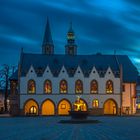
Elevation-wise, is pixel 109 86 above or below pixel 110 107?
above

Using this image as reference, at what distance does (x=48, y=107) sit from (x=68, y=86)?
21.6 feet

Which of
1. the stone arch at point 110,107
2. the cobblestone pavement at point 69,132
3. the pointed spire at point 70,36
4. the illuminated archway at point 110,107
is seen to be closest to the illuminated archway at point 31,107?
the stone arch at point 110,107

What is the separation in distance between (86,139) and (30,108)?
73048 mm

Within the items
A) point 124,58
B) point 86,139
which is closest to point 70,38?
point 124,58

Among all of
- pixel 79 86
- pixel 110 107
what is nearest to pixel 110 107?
pixel 110 107

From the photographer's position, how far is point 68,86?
351 ft

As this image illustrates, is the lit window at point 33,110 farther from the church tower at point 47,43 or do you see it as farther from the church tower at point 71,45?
the church tower at point 71,45

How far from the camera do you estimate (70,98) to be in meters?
106

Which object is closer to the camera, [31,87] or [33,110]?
[33,110]

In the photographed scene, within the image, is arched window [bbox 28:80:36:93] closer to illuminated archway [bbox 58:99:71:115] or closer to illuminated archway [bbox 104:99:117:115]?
illuminated archway [bbox 58:99:71:115]

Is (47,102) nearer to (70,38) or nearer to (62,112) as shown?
(62,112)

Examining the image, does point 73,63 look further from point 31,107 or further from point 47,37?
point 47,37

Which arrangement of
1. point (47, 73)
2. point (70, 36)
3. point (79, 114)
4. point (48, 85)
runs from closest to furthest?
point (79, 114)
point (48, 85)
point (47, 73)
point (70, 36)

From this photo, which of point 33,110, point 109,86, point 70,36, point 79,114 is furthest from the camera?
point 70,36
